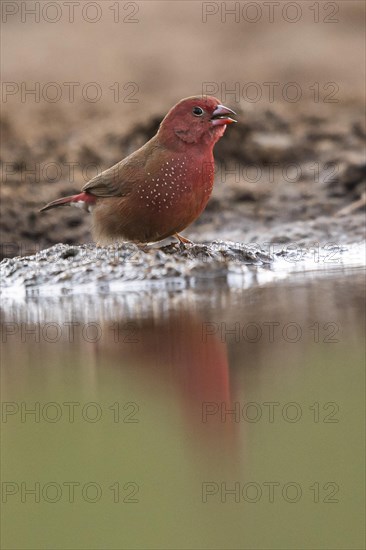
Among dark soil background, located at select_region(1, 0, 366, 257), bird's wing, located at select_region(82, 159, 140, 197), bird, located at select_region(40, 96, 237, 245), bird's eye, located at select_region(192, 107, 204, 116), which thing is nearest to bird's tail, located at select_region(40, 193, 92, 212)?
bird's wing, located at select_region(82, 159, 140, 197)

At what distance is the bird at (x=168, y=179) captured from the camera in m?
6.83

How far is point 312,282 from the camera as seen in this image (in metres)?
6.92

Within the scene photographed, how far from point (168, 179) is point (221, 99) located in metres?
5.32

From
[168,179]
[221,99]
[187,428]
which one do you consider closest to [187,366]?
[187,428]

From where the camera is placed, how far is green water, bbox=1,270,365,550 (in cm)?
288

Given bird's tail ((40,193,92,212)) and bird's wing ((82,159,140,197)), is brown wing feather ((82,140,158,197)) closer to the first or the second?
bird's wing ((82,159,140,197))

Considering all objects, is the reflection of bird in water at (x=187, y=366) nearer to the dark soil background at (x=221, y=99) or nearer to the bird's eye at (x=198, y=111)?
the bird's eye at (x=198, y=111)

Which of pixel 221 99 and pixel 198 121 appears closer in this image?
pixel 198 121

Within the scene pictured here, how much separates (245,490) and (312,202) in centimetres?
719

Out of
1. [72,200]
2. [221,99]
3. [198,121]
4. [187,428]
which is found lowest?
[187,428]

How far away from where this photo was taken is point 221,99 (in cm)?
1195

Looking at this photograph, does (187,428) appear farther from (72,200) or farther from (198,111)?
(72,200)

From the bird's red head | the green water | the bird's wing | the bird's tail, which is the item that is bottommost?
the green water

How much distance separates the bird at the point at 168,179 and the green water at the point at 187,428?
4.02ft
